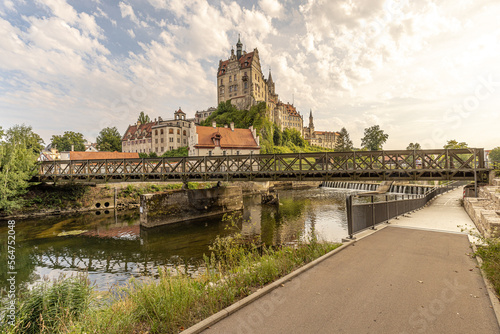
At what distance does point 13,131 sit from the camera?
49219 millimetres

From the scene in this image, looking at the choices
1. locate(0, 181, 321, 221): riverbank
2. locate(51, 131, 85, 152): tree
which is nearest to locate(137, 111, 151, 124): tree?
locate(51, 131, 85, 152): tree

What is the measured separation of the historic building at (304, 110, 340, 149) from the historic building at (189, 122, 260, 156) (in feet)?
251

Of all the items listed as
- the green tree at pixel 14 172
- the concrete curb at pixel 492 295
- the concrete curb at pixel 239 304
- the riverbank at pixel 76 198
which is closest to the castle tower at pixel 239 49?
the riverbank at pixel 76 198

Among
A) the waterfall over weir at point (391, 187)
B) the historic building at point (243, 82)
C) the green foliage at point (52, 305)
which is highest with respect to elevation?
the historic building at point (243, 82)

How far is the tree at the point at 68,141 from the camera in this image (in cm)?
7911

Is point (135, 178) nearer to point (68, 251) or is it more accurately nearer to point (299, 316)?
point (68, 251)

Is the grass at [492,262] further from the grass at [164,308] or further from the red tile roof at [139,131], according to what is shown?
the red tile roof at [139,131]

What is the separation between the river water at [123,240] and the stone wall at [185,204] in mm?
1044

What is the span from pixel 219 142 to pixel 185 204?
2928cm

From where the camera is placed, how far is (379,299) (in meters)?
4.23

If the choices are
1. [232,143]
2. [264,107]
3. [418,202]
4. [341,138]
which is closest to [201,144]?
[232,143]

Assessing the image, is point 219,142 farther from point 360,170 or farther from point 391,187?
point 360,170

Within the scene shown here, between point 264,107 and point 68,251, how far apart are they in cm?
6141

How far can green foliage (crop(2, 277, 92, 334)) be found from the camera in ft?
15.5
